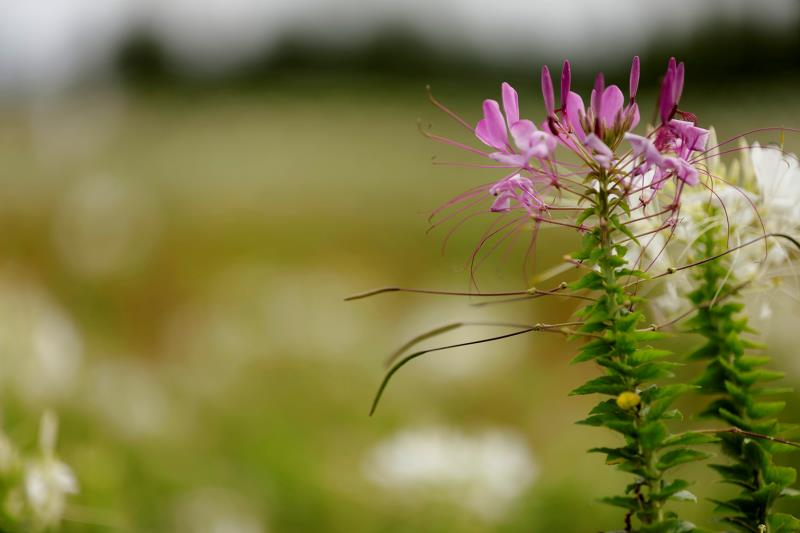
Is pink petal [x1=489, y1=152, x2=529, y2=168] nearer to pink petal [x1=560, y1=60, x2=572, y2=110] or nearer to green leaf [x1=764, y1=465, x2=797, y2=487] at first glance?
pink petal [x1=560, y1=60, x2=572, y2=110]

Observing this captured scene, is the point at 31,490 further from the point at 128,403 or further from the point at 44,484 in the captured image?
the point at 128,403

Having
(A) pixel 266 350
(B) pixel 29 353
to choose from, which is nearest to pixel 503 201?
(B) pixel 29 353

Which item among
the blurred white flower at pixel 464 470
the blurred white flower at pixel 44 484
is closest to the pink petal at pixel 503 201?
the blurred white flower at pixel 44 484

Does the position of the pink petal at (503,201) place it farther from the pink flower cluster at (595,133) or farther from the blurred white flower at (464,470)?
the blurred white flower at (464,470)

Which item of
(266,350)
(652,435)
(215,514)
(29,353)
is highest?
(266,350)

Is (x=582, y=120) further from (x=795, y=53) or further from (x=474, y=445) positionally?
(x=795, y=53)

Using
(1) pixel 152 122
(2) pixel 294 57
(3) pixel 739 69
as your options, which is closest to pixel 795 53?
(3) pixel 739 69
